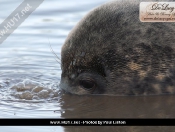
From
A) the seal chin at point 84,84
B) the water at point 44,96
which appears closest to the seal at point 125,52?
the seal chin at point 84,84

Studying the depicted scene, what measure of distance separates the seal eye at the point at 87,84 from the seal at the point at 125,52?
2cm

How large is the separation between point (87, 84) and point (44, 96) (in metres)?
0.54

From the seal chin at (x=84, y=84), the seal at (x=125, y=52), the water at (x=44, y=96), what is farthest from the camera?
the seal chin at (x=84, y=84)

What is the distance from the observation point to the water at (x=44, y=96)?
6430mm

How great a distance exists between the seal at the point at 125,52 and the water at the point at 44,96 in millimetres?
189

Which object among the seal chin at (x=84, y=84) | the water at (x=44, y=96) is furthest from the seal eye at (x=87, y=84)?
the water at (x=44, y=96)

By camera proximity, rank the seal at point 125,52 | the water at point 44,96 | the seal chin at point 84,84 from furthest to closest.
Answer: the seal chin at point 84,84 → the seal at point 125,52 → the water at point 44,96

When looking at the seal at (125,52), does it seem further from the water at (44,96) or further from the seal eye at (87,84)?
the water at (44,96)

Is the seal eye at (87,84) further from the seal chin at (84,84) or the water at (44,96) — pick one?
the water at (44,96)

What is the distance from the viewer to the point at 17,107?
666 cm

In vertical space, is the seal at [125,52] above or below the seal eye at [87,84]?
above

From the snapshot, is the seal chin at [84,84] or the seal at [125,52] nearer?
the seal at [125,52]

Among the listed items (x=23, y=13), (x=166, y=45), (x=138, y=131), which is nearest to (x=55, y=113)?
(x=138, y=131)

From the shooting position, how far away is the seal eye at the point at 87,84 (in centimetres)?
700
